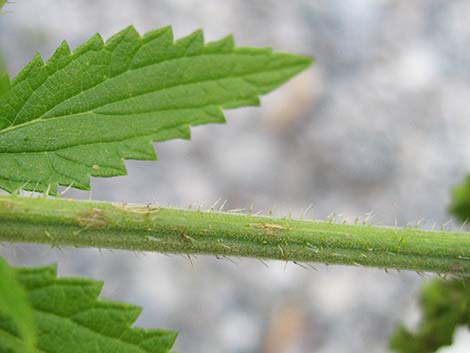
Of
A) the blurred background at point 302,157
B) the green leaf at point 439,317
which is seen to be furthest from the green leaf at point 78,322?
the blurred background at point 302,157

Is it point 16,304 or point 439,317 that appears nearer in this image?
point 16,304

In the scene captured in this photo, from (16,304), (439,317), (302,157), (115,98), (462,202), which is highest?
(302,157)

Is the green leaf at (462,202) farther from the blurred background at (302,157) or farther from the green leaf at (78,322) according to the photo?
the blurred background at (302,157)

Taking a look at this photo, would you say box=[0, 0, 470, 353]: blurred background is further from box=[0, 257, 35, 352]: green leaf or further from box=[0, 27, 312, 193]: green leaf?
box=[0, 257, 35, 352]: green leaf

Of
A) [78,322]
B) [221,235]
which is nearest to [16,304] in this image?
[78,322]

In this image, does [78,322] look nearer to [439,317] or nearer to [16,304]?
[16,304]
